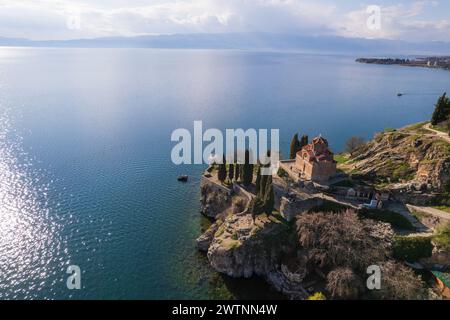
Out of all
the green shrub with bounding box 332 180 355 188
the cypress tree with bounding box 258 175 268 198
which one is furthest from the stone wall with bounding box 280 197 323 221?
the green shrub with bounding box 332 180 355 188

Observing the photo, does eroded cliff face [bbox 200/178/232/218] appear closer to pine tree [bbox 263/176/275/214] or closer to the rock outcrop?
pine tree [bbox 263/176/275/214]

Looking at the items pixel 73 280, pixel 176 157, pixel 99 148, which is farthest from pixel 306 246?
pixel 99 148

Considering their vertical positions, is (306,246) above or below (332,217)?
below

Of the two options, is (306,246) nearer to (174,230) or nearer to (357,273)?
(357,273)

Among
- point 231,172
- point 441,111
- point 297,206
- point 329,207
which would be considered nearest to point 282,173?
point 231,172

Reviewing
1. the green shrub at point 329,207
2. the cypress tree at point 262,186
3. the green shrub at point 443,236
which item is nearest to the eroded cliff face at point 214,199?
the cypress tree at point 262,186

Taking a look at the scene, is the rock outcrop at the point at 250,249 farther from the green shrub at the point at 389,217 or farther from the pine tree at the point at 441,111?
the pine tree at the point at 441,111
